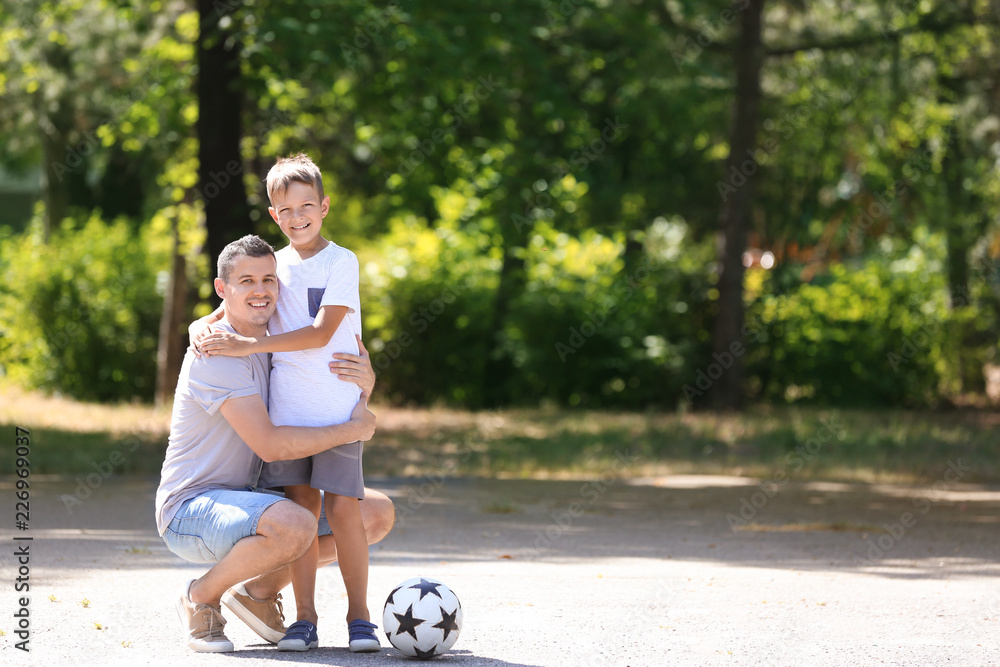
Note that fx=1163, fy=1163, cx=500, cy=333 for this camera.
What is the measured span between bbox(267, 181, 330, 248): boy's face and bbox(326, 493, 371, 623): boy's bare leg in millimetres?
1044

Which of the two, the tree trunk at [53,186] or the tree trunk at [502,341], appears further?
the tree trunk at [53,186]

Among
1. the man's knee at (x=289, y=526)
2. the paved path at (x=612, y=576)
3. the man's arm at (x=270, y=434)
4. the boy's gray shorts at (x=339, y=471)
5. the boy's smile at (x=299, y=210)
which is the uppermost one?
the boy's smile at (x=299, y=210)

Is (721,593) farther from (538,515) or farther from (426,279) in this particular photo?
(426,279)

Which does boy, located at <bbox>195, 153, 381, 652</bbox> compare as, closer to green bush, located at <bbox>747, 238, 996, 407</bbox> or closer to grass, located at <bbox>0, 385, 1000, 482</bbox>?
grass, located at <bbox>0, 385, 1000, 482</bbox>

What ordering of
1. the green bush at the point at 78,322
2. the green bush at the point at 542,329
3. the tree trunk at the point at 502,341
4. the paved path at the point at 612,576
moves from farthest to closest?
the tree trunk at the point at 502,341 < the green bush at the point at 78,322 < the green bush at the point at 542,329 < the paved path at the point at 612,576

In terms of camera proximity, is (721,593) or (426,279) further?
(426,279)

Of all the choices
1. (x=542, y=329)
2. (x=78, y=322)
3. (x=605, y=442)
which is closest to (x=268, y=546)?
(x=605, y=442)

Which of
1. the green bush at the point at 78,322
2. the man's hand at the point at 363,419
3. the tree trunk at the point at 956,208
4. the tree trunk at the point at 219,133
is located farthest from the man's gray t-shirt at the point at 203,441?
the tree trunk at the point at 956,208

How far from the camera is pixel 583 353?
56.9 feet

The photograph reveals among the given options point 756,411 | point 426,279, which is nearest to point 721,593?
point 756,411

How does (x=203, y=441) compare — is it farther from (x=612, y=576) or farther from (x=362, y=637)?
(x=612, y=576)

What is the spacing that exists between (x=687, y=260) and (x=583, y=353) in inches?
82.7

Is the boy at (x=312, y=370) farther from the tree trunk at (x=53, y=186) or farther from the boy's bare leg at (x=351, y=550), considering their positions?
the tree trunk at (x=53, y=186)

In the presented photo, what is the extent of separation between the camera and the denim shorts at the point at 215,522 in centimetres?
432
